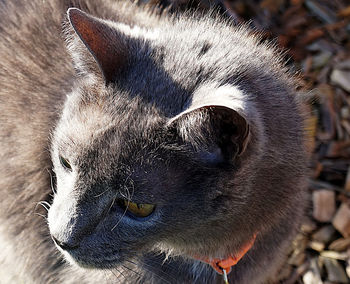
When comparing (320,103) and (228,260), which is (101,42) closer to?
(228,260)

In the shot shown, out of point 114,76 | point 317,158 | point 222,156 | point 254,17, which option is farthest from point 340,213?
point 114,76

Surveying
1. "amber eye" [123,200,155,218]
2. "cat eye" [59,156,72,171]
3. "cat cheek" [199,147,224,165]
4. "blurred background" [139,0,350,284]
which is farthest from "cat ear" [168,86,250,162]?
"blurred background" [139,0,350,284]

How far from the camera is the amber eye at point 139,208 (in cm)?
150

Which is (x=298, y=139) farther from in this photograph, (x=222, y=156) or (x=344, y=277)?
(x=344, y=277)

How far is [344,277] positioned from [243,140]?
140cm

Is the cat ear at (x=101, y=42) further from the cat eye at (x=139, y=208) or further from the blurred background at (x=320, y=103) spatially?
the blurred background at (x=320, y=103)

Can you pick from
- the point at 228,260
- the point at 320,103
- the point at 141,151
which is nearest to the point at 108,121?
the point at 141,151

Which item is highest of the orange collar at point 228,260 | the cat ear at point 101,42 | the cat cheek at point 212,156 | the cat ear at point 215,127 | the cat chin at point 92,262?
the cat ear at point 101,42

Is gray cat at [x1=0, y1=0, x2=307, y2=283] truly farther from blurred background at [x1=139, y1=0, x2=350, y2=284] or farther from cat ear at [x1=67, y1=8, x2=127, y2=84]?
blurred background at [x1=139, y1=0, x2=350, y2=284]

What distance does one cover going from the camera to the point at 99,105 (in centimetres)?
154

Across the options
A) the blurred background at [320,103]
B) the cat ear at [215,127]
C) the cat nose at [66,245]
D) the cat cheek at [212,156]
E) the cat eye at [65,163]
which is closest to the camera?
the cat ear at [215,127]

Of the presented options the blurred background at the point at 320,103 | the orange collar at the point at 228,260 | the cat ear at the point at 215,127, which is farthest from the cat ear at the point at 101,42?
the blurred background at the point at 320,103

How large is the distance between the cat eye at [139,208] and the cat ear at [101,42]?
14.1 inches

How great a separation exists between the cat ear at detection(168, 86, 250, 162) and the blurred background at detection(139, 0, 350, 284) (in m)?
0.88
